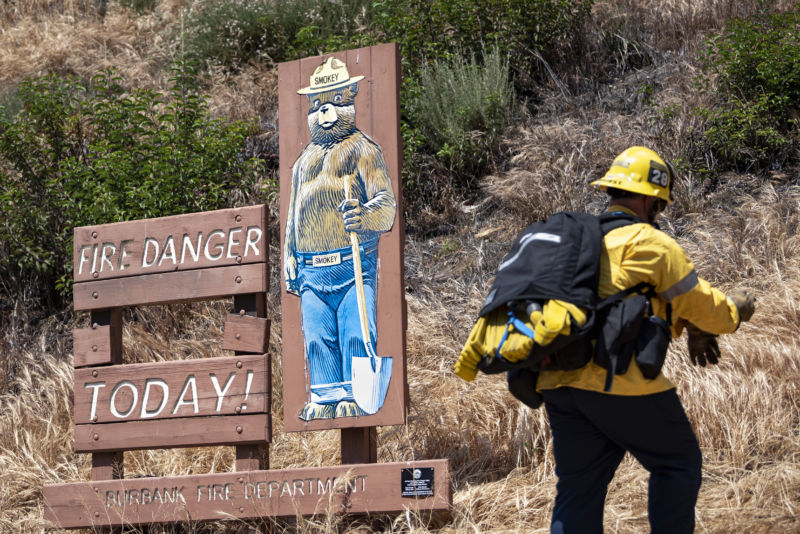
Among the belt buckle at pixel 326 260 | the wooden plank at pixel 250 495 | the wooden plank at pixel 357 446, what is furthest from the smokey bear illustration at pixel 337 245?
the wooden plank at pixel 250 495

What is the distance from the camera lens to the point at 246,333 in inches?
204

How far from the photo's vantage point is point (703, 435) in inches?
198

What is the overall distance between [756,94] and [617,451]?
529cm

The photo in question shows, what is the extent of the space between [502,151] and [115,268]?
13.5ft

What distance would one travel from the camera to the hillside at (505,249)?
491 cm

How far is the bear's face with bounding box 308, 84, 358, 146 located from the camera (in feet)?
17.3

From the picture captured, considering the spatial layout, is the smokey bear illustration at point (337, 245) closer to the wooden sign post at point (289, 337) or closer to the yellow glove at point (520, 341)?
the wooden sign post at point (289, 337)

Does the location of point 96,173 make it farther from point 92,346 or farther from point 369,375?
point 369,375

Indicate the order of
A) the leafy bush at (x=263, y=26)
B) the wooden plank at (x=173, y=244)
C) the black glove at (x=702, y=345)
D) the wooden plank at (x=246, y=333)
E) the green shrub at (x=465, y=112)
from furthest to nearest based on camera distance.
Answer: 1. the leafy bush at (x=263, y=26)
2. the green shrub at (x=465, y=112)
3. the wooden plank at (x=173, y=244)
4. the wooden plank at (x=246, y=333)
5. the black glove at (x=702, y=345)

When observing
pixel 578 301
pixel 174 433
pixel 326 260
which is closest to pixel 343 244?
pixel 326 260

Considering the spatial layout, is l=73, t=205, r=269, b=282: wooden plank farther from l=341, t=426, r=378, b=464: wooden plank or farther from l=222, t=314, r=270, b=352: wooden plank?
l=341, t=426, r=378, b=464: wooden plank

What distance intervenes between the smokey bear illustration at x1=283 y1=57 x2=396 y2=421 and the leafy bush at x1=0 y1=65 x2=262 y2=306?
100 inches

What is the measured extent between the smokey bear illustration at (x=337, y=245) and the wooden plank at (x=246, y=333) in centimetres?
24

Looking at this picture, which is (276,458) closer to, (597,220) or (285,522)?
(285,522)
